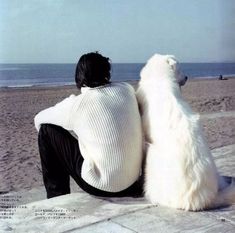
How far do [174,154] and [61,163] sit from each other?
53cm

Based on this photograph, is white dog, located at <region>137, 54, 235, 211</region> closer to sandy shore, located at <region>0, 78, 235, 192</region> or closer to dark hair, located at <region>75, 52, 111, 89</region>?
dark hair, located at <region>75, 52, 111, 89</region>

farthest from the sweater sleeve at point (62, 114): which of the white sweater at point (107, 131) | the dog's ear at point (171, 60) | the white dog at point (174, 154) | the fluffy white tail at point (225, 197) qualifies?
the fluffy white tail at point (225, 197)

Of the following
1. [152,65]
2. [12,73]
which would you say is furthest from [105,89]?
[12,73]

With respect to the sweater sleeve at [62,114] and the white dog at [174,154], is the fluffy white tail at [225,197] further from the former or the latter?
the sweater sleeve at [62,114]

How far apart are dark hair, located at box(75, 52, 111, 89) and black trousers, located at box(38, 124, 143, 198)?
232 millimetres

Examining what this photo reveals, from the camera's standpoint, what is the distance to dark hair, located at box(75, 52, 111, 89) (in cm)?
187

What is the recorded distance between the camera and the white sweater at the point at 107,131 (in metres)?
1.83

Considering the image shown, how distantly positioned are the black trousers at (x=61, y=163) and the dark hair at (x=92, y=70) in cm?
23

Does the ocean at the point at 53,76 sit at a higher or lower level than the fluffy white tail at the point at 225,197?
lower

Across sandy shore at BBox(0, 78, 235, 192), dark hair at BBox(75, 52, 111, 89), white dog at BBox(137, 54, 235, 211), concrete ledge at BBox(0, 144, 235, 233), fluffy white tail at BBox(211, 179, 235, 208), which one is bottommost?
sandy shore at BBox(0, 78, 235, 192)

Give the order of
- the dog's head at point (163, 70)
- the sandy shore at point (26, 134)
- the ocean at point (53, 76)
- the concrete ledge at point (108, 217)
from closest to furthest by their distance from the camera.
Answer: the concrete ledge at point (108, 217) < the dog's head at point (163, 70) < the sandy shore at point (26, 134) < the ocean at point (53, 76)

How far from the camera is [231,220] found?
5.47 ft

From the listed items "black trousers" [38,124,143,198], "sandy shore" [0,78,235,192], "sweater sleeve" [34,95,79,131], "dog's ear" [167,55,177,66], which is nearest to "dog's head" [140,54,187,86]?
"dog's ear" [167,55,177,66]

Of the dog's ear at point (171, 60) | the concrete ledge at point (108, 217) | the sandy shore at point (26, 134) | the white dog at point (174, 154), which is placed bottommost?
the sandy shore at point (26, 134)
